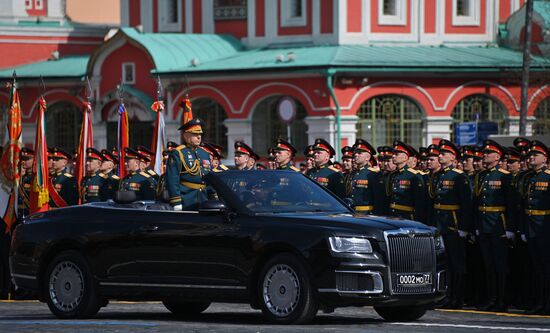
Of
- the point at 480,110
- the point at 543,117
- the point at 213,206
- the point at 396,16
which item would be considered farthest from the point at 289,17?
the point at 213,206

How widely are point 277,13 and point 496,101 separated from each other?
7642 millimetres

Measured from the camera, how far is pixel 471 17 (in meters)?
54.4

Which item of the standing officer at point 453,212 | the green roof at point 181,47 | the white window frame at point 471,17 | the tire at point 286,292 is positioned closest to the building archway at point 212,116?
the green roof at point 181,47

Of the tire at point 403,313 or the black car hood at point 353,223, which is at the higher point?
the black car hood at point 353,223

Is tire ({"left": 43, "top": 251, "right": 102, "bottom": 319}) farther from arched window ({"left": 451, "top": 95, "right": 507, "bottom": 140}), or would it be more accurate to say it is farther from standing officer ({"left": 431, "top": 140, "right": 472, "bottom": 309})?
arched window ({"left": 451, "top": 95, "right": 507, "bottom": 140})

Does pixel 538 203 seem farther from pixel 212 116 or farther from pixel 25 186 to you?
pixel 212 116

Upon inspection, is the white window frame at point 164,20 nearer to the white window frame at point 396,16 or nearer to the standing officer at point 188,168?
the white window frame at point 396,16

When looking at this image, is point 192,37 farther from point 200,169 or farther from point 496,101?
point 200,169

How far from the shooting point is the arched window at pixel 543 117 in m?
51.8

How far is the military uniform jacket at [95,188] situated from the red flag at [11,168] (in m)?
1.68

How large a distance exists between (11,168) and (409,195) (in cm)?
697

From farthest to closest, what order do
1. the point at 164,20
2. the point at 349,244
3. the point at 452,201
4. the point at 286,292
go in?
the point at 164,20 < the point at 452,201 < the point at 286,292 < the point at 349,244

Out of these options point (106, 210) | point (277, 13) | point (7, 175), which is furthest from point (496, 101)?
point (106, 210)

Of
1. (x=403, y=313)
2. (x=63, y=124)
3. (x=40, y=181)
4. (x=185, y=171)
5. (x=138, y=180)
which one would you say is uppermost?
(x=185, y=171)
